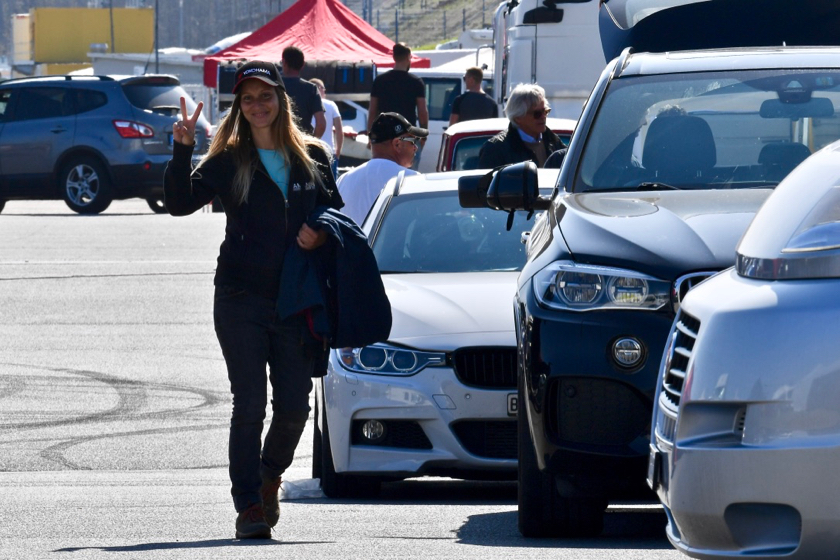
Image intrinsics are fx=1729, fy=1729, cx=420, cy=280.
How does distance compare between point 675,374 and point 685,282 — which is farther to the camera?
point 685,282

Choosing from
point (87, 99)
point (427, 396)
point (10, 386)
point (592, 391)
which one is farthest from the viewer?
point (87, 99)

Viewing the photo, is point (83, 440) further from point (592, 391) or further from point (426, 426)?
point (592, 391)

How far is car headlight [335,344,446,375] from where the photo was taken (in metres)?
7.06

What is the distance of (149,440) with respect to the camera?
9.16 meters

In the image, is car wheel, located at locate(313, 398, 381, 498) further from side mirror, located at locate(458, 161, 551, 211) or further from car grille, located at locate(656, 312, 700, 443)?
car grille, located at locate(656, 312, 700, 443)

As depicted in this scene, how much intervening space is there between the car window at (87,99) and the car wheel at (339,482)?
17.4 meters

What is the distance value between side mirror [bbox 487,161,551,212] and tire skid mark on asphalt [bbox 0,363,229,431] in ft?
13.1

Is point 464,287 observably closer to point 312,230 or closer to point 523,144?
point 312,230

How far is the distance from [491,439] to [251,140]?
1.66 meters

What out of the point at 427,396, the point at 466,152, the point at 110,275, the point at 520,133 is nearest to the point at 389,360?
the point at 427,396

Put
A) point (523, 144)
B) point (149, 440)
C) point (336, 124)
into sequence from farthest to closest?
1. point (336, 124)
2. point (523, 144)
3. point (149, 440)

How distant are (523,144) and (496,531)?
4.77m

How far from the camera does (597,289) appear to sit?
5.28 metres

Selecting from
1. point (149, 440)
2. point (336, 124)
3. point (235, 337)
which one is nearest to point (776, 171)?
point (235, 337)
